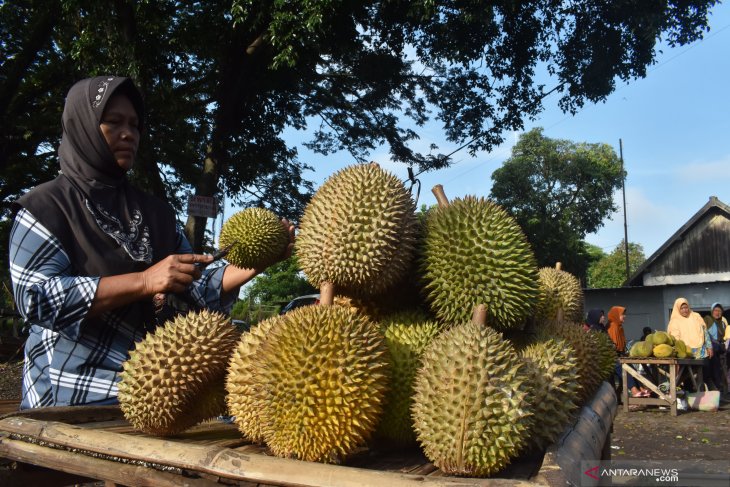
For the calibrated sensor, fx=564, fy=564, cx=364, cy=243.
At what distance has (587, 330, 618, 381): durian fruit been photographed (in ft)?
7.07

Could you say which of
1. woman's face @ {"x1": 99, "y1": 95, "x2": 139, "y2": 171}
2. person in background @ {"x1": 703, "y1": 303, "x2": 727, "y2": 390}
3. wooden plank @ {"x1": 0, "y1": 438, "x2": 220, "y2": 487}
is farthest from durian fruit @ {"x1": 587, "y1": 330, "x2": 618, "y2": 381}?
person in background @ {"x1": 703, "y1": 303, "x2": 727, "y2": 390}

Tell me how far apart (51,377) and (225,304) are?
75cm

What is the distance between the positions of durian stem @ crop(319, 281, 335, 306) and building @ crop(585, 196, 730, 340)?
2436 centimetres

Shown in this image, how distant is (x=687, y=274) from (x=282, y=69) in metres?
19.9

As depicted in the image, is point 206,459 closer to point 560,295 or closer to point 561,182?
point 560,295

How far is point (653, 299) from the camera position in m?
23.9

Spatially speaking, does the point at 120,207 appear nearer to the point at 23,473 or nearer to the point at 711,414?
the point at 23,473

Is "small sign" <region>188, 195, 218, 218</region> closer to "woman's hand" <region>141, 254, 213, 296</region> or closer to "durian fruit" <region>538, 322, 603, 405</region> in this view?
"woman's hand" <region>141, 254, 213, 296</region>

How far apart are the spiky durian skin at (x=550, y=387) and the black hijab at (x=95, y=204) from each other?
151 centimetres

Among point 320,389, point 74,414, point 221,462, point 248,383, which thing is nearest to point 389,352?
point 320,389

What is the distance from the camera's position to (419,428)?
1.32 metres

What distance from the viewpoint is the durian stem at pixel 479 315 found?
154 cm

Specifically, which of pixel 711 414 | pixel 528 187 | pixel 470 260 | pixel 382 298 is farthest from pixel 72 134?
pixel 528 187

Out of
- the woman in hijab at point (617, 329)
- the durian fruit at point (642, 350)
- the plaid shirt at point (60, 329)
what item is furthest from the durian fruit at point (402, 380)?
the woman in hijab at point (617, 329)
